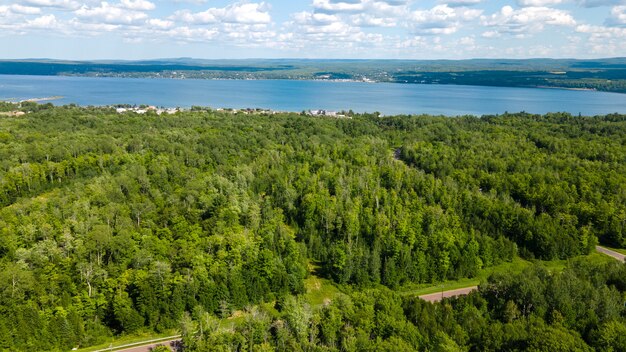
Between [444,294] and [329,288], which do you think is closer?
[444,294]

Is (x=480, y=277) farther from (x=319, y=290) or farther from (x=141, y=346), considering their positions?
(x=141, y=346)

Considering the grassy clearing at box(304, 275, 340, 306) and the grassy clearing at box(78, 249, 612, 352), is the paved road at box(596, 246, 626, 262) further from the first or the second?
the grassy clearing at box(304, 275, 340, 306)

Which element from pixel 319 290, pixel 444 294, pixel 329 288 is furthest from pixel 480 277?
pixel 319 290

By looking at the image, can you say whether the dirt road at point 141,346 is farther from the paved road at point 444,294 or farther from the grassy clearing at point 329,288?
the paved road at point 444,294

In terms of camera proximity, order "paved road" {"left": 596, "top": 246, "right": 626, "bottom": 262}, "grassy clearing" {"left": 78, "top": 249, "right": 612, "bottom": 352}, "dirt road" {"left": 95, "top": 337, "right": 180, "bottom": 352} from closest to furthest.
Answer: "dirt road" {"left": 95, "top": 337, "right": 180, "bottom": 352}
"grassy clearing" {"left": 78, "top": 249, "right": 612, "bottom": 352}
"paved road" {"left": 596, "top": 246, "right": 626, "bottom": 262}

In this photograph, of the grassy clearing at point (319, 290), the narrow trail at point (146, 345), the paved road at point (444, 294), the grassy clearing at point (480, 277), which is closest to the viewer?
the narrow trail at point (146, 345)

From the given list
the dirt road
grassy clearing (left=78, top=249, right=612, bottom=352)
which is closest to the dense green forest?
grassy clearing (left=78, top=249, right=612, bottom=352)

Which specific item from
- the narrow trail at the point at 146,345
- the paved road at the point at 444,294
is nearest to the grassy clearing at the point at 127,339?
the narrow trail at the point at 146,345

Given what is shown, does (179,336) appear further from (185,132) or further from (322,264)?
(185,132)
